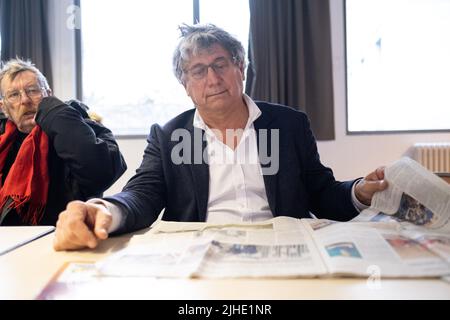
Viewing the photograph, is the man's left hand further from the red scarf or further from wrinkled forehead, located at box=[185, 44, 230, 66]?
the red scarf

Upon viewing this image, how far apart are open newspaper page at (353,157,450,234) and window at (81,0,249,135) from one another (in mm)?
2476

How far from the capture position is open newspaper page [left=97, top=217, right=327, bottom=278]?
57 cm

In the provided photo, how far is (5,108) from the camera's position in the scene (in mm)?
1526

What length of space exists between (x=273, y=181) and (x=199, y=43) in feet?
1.69

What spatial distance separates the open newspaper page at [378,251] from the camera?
547 millimetres

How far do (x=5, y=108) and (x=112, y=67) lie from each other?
183 cm

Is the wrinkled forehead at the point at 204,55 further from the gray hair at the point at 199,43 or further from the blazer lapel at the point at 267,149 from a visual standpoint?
the blazer lapel at the point at 267,149

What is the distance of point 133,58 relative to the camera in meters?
3.23

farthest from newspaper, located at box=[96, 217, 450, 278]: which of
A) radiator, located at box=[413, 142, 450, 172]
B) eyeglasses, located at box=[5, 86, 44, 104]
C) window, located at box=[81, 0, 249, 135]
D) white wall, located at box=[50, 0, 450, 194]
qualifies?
window, located at box=[81, 0, 249, 135]

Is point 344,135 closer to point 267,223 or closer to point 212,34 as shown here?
point 212,34

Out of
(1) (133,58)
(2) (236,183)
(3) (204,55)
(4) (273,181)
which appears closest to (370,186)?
(4) (273,181)

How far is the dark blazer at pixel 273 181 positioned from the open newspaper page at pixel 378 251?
13.9 inches

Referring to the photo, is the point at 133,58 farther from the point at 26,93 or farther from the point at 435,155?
the point at 435,155
